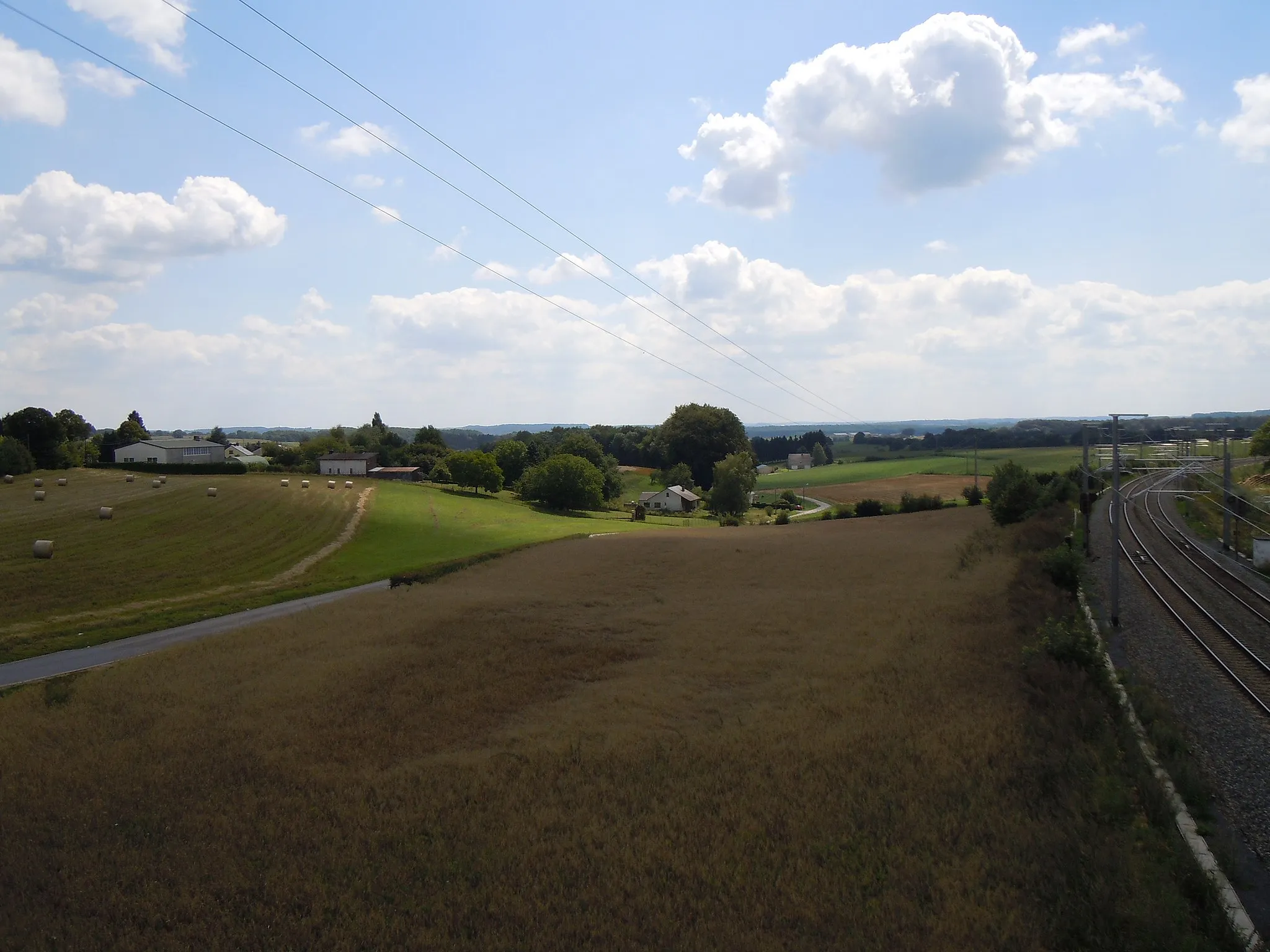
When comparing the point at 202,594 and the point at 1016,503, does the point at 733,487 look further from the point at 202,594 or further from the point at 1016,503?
the point at 202,594

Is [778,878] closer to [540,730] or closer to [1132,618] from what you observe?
[540,730]

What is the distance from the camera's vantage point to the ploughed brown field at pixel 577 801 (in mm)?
10383

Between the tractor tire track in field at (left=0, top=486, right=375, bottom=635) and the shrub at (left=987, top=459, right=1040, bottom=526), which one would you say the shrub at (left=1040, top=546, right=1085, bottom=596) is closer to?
the shrub at (left=987, top=459, right=1040, bottom=526)

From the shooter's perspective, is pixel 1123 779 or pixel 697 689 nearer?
pixel 1123 779

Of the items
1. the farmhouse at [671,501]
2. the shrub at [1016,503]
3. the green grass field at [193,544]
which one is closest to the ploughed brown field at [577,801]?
the green grass field at [193,544]

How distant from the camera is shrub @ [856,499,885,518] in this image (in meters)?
83.0

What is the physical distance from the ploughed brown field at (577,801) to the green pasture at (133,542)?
1352 centimetres

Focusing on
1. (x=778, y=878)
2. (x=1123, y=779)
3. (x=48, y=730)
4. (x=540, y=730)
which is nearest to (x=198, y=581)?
(x=48, y=730)

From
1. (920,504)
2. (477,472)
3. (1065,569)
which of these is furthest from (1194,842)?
(477,472)

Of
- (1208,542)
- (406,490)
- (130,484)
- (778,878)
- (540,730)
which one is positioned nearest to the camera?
(778,878)

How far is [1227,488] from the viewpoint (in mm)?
35406

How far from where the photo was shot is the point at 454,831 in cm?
1299

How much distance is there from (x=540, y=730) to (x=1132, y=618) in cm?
2316

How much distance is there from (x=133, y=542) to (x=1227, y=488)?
64861mm
